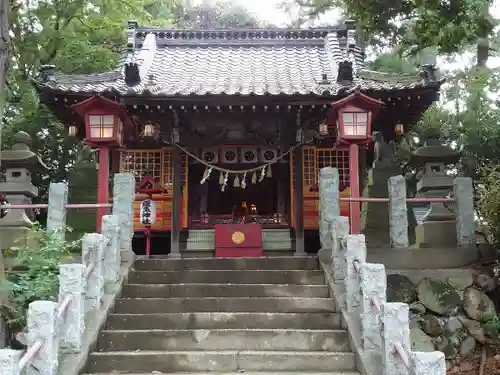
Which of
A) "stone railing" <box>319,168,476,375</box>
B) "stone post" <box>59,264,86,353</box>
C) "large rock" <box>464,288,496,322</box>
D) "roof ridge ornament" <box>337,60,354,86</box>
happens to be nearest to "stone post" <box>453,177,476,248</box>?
"stone railing" <box>319,168,476,375</box>

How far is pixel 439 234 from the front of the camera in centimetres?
968

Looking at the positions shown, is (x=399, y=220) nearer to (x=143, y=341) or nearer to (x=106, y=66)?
(x=143, y=341)

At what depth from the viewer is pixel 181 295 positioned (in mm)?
8070

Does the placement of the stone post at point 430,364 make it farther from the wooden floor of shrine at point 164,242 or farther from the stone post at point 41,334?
the wooden floor of shrine at point 164,242

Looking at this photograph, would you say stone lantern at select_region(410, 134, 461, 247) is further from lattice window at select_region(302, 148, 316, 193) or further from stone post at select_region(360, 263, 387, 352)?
stone post at select_region(360, 263, 387, 352)

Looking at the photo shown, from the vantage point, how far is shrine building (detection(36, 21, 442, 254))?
10.2m

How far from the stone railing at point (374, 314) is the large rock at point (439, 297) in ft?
5.63

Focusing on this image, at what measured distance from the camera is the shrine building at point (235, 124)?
1016 cm

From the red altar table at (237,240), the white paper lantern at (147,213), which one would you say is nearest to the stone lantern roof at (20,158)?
the white paper lantern at (147,213)

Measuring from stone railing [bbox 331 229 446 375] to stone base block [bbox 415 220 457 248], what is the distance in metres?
2.36

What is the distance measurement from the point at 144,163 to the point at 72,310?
21.9 feet

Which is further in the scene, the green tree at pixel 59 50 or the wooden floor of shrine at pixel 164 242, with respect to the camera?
the wooden floor of shrine at pixel 164 242

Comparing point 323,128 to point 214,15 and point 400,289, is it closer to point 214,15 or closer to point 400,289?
point 400,289

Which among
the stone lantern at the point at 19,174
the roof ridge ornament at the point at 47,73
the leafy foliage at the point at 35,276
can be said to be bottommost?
the leafy foliage at the point at 35,276
